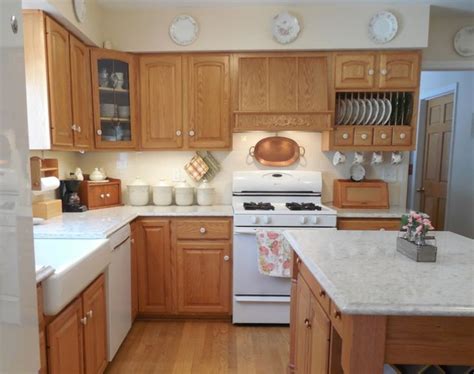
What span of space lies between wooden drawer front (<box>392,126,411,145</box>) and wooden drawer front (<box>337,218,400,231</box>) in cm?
67

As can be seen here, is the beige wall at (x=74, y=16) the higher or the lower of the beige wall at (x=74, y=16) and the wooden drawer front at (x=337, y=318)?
the higher

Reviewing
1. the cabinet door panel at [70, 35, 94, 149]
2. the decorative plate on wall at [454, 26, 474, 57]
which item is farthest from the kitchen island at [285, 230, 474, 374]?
the decorative plate on wall at [454, 26, 474, 57]

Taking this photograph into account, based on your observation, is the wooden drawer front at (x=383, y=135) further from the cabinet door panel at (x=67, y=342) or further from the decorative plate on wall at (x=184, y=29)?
the cabinet door panel at (x=67, y=342)

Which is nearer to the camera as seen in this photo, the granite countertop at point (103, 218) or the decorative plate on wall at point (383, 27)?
the granite countertop at point (103, 218)

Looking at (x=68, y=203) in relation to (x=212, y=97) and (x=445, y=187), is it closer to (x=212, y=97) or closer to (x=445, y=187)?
(x=212, y=97)

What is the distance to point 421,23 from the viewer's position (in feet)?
8.64

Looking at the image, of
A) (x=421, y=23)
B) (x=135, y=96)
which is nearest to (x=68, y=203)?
(x=135, y=96)

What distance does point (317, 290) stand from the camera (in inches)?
51.2

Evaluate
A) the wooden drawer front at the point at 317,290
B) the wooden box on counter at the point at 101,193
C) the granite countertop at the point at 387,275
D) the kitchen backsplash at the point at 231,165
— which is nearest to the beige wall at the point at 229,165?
the kitchen backsplash at the point at 231,165

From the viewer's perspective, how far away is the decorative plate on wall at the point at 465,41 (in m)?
2.89

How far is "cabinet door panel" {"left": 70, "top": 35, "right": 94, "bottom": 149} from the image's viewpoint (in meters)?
2.35

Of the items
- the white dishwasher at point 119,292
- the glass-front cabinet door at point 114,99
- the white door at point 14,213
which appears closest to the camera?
the white door at point 14,213

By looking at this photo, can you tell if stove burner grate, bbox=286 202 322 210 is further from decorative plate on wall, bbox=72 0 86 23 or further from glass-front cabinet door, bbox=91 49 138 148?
decorative plate on wall, bbox=72 0 86 23

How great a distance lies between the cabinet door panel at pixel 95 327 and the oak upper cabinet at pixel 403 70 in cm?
261
